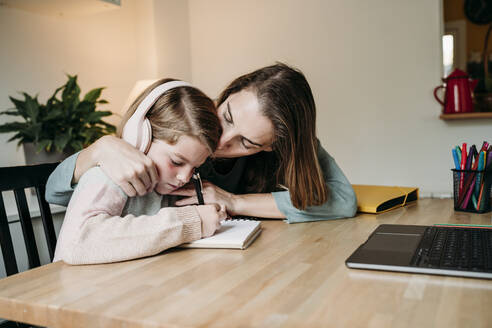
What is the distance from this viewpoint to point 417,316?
1.58 feet

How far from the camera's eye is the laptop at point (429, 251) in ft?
2.04

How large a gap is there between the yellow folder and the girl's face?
1.66ft

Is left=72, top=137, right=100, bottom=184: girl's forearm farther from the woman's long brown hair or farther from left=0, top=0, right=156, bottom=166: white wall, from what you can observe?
left=0, top=0, right=156, bottom=166: white wall

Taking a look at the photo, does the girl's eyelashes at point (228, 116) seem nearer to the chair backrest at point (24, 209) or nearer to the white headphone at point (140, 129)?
the white headphone at point (140, 129)

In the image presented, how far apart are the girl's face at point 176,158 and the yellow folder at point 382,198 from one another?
50 centimetres

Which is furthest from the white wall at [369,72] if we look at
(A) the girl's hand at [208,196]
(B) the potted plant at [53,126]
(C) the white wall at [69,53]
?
(A) the girl's hand at [208,196]

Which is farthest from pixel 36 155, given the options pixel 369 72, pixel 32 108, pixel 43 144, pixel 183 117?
pixel 369 72

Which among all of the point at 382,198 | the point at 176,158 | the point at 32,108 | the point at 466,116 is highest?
the point at 32,108

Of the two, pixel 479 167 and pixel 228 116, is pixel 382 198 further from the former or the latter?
pixel 228 116

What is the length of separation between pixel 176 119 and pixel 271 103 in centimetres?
24

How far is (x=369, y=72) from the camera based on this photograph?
7.98 feet

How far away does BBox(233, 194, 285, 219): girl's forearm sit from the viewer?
1111 millimetres

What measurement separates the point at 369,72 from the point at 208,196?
1698mm

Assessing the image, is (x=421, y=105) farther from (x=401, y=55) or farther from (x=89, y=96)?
(x=89, y=96)
